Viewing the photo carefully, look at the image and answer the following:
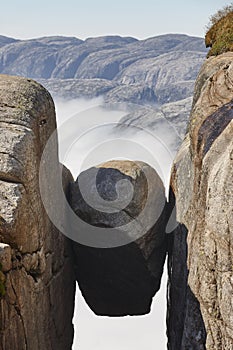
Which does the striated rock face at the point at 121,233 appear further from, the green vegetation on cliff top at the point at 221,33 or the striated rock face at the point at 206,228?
the green vegetation on cliff top at the point at 221,33

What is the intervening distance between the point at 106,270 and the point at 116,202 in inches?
158

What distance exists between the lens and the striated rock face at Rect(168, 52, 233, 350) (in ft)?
51.6

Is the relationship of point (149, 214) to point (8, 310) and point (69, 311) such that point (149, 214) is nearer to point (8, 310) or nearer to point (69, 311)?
point (69, 311)

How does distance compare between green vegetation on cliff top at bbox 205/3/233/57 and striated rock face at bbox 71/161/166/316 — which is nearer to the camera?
striated rock face at bbox 71/161/166/316

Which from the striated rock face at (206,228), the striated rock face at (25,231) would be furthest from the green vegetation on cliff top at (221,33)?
the striated rock face at (25,231)

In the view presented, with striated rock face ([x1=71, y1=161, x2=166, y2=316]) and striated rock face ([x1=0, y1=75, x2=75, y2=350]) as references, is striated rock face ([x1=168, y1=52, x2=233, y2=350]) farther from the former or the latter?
striated rock face ([x1=0, y1=75, x2=75, y2=350])

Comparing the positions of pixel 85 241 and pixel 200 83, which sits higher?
pixel 200 83

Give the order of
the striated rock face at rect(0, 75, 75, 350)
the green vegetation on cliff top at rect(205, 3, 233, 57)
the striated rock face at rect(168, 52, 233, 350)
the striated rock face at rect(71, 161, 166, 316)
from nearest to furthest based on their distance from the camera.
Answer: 1. the striated rock face at rect(168, 52, 233, 350)
2. the striated rock face at rect(0, 75, 75, 350)
3. the striated rock face at rect(71, 161, 166, 316)
4. the green vegetation on cliff top at rect(205, 3, 233, 57)

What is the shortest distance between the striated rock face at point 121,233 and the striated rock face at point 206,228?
1567 mm

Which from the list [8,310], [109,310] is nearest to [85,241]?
[109,310]

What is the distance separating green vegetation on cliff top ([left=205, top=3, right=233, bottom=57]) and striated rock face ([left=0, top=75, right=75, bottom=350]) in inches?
386

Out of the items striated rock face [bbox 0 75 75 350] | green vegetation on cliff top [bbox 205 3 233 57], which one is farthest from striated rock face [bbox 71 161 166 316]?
green vegetation on cliff top [bbox 205 3 233 57]

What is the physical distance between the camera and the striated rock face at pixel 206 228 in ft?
51.6

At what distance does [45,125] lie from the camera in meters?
21.3
